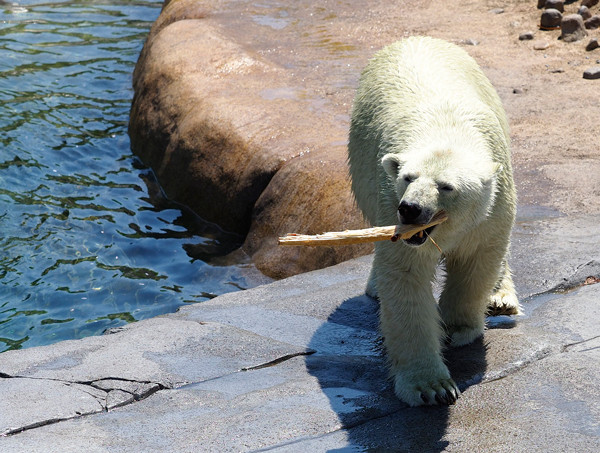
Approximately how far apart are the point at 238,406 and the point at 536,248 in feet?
7.51

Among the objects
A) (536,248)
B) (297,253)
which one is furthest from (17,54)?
(536,248)

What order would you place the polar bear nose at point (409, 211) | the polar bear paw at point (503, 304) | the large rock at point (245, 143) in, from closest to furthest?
1. the polar bear nose at point (409, 211)
2. the polar bear paw at point (503, 304)
3. the large rock at point (245, 143)

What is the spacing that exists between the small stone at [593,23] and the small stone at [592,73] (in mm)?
1360

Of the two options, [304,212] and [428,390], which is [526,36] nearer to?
[304,212]

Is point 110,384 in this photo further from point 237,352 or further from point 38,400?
point 237,352

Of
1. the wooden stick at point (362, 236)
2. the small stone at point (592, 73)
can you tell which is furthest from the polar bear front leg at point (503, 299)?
the small stone at point (592, 73)

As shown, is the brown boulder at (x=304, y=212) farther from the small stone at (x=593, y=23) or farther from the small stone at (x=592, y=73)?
the small stone at (x=593, y=23)

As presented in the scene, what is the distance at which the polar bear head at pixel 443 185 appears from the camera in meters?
3.04

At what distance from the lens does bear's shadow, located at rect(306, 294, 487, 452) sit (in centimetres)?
303

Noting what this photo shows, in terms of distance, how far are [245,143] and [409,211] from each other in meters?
4.24

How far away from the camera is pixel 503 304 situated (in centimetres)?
407

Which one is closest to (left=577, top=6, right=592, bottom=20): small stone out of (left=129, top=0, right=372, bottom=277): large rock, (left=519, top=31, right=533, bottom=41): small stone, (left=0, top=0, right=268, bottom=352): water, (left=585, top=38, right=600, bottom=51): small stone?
(left=519, top=31, right=533, bottom=41): small stone

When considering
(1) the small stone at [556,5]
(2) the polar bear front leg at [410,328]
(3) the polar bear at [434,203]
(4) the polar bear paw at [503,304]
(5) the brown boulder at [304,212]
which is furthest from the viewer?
(1) the small stone at [556,5]

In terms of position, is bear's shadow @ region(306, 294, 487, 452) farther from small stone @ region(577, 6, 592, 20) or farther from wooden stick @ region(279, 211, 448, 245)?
small stone @ region(577, 6, 592, 20)
